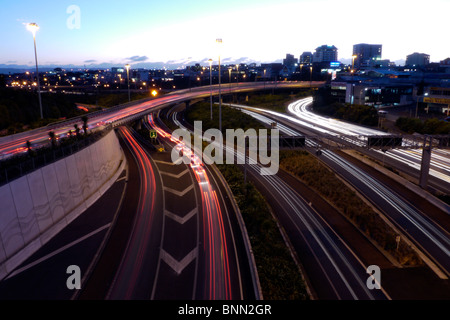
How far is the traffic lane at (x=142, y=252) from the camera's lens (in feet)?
49.5

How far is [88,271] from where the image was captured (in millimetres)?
16250

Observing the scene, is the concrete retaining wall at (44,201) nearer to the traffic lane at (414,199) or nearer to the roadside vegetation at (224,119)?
the traffic lane at (414,199)

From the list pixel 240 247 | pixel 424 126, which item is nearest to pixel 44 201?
pixel 240 247

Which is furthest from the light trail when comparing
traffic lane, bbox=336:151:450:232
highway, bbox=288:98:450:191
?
highway, bbox=288:98:450:191

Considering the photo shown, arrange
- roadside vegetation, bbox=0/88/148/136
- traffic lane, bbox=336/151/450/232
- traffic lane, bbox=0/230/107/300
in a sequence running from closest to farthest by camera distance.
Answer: traffic lane, bbox=0/230/107/300 → traffic lane, bbox=336/151/450/232 → roadside vegetation, bbox=0/88/148/136

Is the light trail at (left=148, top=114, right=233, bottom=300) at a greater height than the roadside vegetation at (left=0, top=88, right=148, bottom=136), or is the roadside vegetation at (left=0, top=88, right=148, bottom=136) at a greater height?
the roadside vegetation at (left=0, top=88, right=148, bottom=136)

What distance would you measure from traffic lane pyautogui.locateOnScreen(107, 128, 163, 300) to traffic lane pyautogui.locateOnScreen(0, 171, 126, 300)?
1.90 meters

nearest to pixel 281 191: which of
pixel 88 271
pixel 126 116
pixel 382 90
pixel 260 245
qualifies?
pixel 260 245

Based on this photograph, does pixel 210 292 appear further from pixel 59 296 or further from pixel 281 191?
pixel 281 191

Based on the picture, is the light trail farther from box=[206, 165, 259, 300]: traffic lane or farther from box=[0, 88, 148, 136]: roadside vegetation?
box=[0, 88, 148, 136]: roadside vegetation

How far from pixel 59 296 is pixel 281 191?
67.3 ft

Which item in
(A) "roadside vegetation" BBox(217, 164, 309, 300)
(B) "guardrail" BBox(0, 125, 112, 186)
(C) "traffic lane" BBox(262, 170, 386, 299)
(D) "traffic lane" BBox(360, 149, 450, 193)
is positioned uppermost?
(B) "guardrail" BBox(0, 125, 112, 186)

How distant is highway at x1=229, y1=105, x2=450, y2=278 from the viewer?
19766mm

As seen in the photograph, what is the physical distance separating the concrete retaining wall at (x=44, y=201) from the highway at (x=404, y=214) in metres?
23.6
